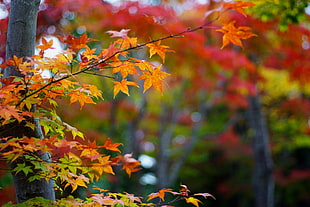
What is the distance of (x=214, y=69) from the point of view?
20.9ft

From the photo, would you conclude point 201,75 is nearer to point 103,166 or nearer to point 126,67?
point 126,67

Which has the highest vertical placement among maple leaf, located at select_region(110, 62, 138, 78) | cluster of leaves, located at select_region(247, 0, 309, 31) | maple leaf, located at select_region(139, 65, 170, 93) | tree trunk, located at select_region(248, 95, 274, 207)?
cluster of leaves, located at select_region(247, 0, 309, 31)

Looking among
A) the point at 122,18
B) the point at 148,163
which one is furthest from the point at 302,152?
the point at 122,18

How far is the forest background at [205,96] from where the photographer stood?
153 inches

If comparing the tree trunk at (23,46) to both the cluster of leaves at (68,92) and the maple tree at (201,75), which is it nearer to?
the cluster of leaves at (68,92)

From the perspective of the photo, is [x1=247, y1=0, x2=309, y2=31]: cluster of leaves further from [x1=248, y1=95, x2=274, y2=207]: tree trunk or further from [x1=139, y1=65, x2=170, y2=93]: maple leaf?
[x1=248, y1=95, x2=274, y2=207]: tree trunk

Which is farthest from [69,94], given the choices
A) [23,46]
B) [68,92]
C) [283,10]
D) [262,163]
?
[262,163]

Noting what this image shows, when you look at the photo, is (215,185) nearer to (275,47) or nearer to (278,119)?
(278,119)

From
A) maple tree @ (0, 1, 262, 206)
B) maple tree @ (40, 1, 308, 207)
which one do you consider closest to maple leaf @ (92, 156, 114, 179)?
maple tree @ (0, 1, 262, 206)

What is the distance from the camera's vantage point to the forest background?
12.8 feet

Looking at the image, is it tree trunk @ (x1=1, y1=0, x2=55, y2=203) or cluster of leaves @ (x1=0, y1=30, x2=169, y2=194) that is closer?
cluster of leaves @ (x1=0, y1=30, x2=169, y2=194)

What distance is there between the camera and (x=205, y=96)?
716 cm

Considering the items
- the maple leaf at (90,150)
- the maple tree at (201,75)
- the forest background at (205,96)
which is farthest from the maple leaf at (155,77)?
the maple tree at (201,75)

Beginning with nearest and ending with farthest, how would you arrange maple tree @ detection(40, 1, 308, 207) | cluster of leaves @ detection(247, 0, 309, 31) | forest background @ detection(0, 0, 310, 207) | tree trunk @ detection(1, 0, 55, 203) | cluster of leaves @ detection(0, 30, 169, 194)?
cluster of leaves @ detection(0, 30, 169, 194), tree trunk @ detection(1, 0, 55, 203), cluster of leaves @ detection(247, 0, 309, 31), forest background @ detection(0, 0, 310, 207), maple tree @ detection(40, 1, 308, 207)
